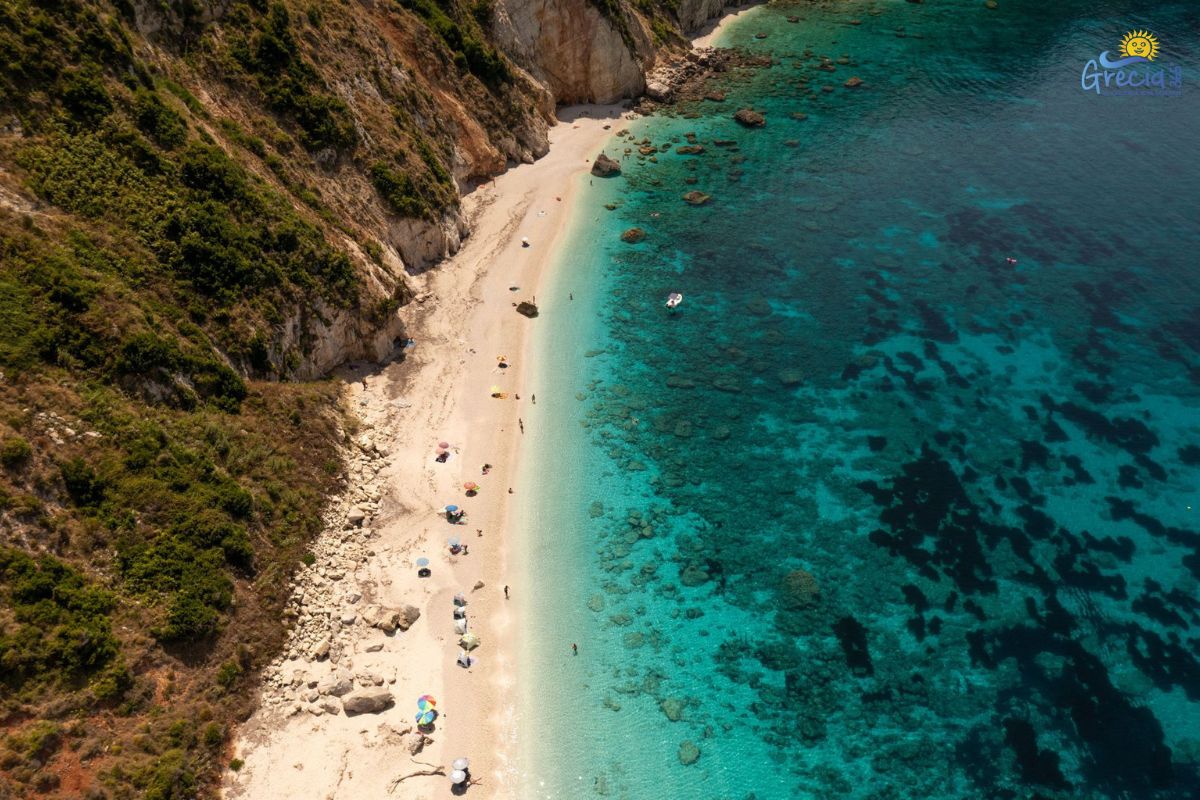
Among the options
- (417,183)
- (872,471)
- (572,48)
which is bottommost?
(872,471)

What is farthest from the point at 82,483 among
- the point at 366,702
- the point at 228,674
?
the point at 366,702

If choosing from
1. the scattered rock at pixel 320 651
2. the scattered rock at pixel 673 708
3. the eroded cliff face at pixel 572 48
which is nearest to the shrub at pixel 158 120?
the scattered rock at pixel 320 651

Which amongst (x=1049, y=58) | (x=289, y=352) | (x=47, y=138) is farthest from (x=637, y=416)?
(x=1049, y=58)

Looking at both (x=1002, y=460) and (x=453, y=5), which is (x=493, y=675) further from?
(x=453, y=5)

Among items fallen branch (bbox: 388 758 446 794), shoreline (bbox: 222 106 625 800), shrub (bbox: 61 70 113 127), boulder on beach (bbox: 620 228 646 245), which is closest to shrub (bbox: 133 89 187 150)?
shrub (bbox: 61 70 113 127)

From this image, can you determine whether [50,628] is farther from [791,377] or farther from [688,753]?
[791,377]

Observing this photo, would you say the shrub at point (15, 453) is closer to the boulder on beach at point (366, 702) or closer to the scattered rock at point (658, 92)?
the boulder on beach at point (366, 702)

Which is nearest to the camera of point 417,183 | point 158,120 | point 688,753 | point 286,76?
point 688,753
